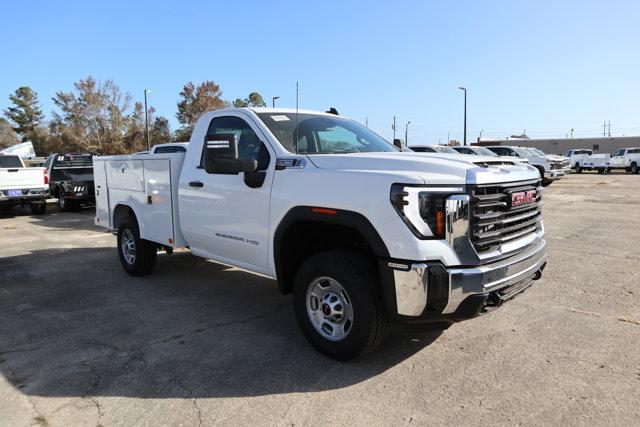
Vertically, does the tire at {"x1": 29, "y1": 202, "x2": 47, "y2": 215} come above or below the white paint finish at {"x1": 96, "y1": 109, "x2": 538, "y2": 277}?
below

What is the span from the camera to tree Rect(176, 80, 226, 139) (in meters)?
48.9

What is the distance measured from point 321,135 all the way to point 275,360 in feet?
7.14

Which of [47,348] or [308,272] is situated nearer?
[308,272]

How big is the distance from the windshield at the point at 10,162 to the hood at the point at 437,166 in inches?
593

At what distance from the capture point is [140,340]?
4.38 m

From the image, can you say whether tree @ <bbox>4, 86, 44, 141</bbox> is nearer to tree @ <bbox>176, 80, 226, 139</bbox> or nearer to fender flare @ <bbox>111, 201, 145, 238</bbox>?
tree @ <bbox>176, 80, 226, 139</bbox>

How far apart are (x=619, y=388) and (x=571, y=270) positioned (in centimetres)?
353

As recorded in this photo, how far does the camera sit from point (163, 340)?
438 centimetres

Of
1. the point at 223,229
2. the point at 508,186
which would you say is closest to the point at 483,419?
the point at 508,186

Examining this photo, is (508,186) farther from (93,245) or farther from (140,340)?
(93,245)

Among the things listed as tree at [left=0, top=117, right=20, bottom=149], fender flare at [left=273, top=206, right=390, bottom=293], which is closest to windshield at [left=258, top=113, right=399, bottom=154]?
fender flare at [left=273, top=206, right=390, bottom=293]

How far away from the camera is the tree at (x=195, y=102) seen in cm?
4891

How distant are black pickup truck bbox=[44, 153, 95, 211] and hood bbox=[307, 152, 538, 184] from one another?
13.5 meters

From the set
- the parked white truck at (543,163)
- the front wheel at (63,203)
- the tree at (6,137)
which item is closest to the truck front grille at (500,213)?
the front wheel at (63,203)
